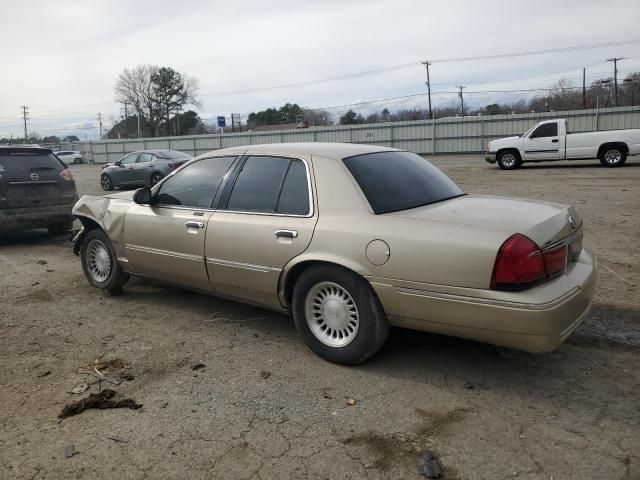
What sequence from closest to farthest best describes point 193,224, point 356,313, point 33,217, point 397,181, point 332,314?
point 356,313
point 332,314
point 397,181
point 193,224
point 33,217

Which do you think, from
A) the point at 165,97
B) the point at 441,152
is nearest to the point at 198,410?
the point at 441,152

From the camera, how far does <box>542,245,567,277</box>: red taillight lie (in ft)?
10.7

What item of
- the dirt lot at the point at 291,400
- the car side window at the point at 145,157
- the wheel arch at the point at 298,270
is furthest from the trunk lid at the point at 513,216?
the car side window at the point at 145,157

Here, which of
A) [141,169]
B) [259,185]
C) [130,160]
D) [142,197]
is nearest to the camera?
[259,185]

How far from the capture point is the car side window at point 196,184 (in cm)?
466

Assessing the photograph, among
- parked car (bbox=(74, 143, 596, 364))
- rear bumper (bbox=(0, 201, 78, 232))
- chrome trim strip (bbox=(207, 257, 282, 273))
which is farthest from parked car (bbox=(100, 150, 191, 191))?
chrome trim strip (bbox=(207, 257, 282, 273))

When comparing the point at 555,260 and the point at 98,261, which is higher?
the point at 555,260

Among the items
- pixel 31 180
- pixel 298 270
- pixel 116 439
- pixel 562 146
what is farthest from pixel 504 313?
pixel 562 146

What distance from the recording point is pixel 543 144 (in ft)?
64.0

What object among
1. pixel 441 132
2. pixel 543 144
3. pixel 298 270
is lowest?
pixel 298 270

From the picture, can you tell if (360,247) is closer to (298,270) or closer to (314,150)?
(298,270)

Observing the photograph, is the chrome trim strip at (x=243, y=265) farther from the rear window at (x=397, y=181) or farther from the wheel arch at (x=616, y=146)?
the wheel arch at (x=616, y=146)

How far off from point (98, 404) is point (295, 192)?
6.44 feet

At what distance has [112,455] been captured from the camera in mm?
2818
